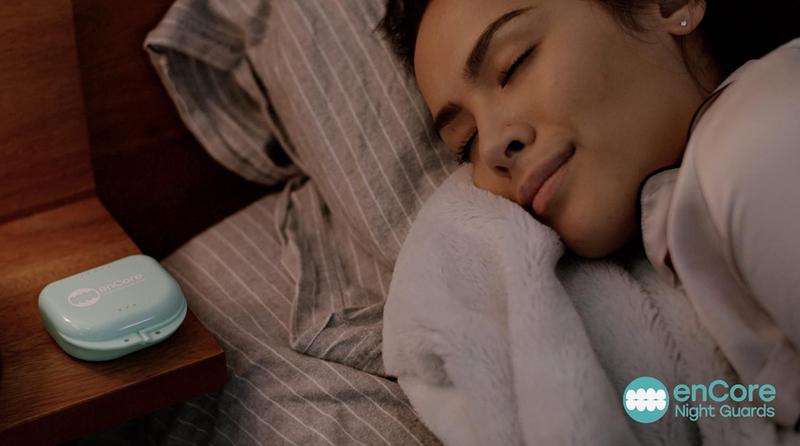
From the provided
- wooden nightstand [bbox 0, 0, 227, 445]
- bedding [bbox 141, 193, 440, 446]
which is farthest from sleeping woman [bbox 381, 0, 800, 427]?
wooden nightstand [bbox 0, 0, 227, 445]

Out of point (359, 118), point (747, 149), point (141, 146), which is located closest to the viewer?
point (747, 149)

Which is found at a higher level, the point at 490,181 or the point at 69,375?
the point at 490,181

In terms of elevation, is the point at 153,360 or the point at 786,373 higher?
the point at 786,373

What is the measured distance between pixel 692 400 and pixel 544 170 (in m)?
0.25

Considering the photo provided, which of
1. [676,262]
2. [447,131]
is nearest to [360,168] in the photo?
[447,131]

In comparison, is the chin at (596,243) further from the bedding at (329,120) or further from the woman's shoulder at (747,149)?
the bedding at (329,120)

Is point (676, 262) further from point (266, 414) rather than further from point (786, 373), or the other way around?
point (266, 414)

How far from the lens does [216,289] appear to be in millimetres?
1113

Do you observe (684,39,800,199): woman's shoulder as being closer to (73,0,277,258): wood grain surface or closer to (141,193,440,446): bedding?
(141,193,440,446): bedding

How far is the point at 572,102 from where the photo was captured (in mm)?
860

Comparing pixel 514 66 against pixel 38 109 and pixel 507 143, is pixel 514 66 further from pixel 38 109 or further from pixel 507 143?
pixel 38 109

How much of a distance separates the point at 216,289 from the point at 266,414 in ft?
0.74

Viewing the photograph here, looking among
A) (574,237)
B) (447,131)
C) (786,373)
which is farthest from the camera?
(447,131)

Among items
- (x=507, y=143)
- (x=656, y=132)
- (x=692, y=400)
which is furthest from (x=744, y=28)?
(x=692, y=400)
